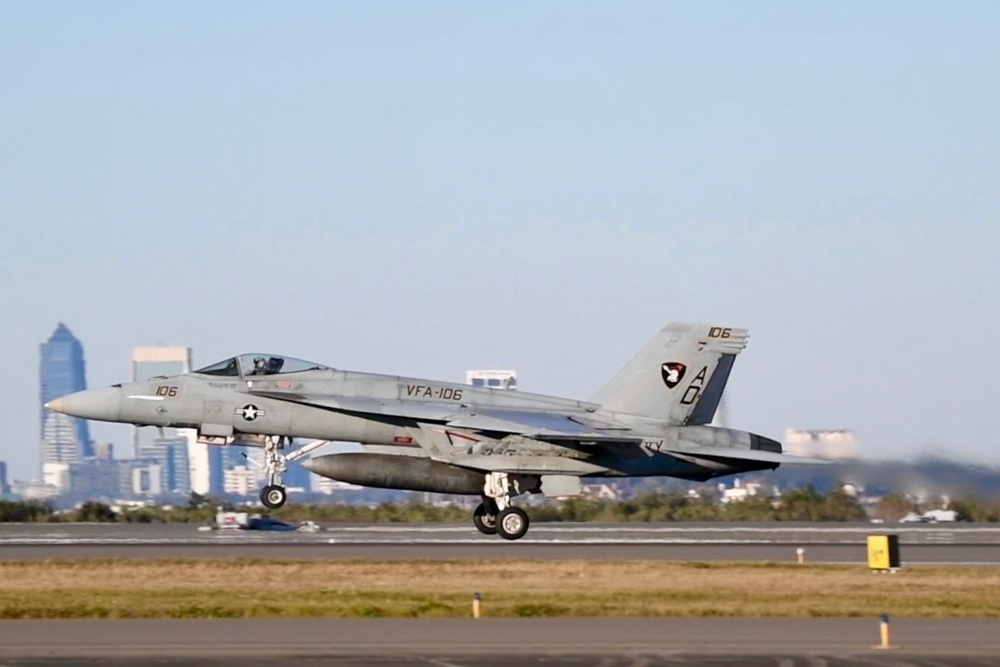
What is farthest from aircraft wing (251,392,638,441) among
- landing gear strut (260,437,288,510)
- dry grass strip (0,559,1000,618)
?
dry grass strip (0,559,1000,618)

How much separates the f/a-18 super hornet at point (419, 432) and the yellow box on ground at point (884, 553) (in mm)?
5453

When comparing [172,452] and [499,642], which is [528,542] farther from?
[172,452]

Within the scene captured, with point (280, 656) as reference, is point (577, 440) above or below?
above

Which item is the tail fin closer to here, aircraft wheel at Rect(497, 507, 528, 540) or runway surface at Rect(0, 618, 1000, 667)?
aircraft wheel at Rect(497, 507, 528, 540)

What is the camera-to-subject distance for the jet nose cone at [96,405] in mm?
29297

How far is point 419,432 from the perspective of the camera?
29688 millimetres

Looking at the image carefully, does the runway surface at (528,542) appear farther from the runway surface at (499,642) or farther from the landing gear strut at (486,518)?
the runway surface at (499,642)

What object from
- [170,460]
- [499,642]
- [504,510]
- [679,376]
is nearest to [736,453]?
[679,376]

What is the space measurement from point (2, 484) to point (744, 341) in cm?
9631

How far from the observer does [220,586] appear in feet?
72.4

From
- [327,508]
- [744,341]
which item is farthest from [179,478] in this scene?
[744,341]

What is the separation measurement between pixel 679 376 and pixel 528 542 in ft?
14.4

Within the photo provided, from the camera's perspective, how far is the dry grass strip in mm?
19031

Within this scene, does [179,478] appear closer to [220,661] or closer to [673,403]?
[673,403]
